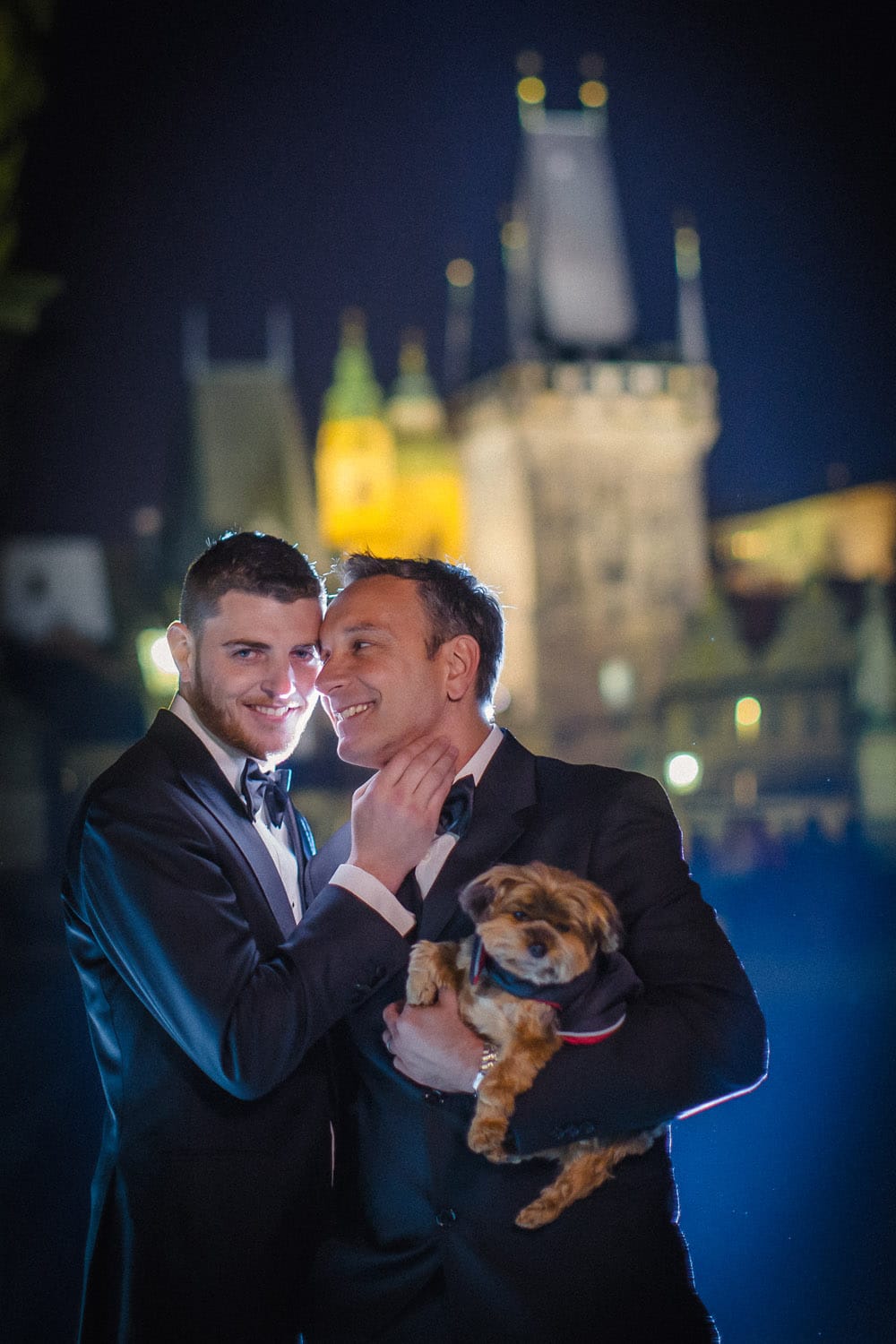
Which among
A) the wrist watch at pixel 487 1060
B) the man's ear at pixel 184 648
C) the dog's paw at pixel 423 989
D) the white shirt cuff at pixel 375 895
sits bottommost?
the wrist watch at pixel 487 1060

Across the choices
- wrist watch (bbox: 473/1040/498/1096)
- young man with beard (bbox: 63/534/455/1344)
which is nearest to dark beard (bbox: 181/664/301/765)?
young man with beard (bbox: 63/534/455/1344)

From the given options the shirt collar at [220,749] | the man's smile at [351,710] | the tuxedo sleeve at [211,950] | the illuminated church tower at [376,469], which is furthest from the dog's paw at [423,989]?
the illuminated church tower at [376,469]

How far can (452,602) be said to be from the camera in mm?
2502

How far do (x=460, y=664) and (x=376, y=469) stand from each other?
4047 cm

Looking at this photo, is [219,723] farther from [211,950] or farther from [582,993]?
[582,993]

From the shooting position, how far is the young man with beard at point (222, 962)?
6.81 ft

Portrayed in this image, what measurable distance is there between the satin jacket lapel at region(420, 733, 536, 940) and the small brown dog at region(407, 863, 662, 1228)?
0.58 ft

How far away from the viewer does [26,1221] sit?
4820 mm

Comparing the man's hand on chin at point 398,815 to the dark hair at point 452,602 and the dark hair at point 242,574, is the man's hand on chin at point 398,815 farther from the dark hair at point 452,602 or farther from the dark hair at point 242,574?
the dark hair at point 242,574

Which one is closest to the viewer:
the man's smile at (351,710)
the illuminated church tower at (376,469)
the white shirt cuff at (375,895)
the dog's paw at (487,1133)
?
the dog's paw at (487,1133)

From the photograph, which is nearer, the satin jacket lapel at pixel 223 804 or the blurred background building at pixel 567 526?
the satin jacket lapel at pixel 223 804

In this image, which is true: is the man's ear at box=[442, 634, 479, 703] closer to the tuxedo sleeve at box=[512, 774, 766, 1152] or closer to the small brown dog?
the tuxedo sleeve at box=[512, 774, 766, 1152]

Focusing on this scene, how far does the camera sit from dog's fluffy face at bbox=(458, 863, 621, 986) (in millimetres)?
1813

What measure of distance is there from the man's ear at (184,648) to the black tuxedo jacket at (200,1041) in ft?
0.37
